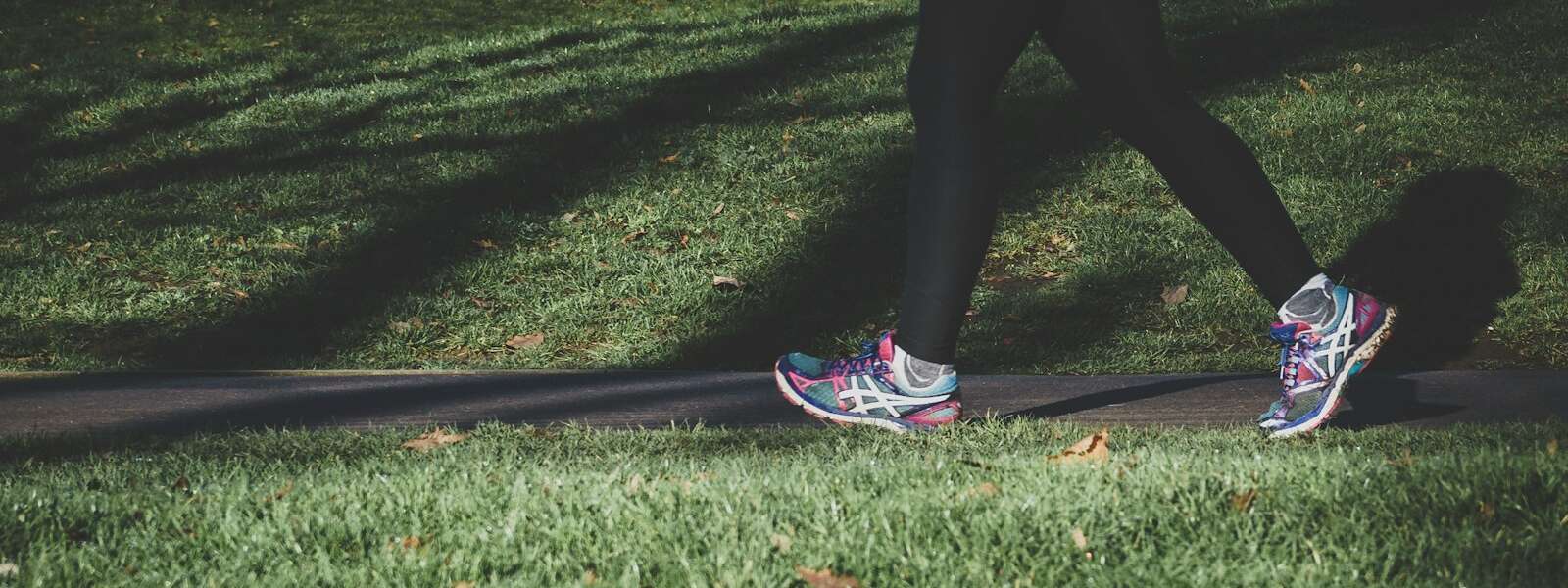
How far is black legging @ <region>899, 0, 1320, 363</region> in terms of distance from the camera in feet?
9.13

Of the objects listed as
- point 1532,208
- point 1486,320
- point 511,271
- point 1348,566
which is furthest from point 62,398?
point 1532,208

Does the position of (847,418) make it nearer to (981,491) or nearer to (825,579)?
(981,491)

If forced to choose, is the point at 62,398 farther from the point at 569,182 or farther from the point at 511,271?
the point at 569,182

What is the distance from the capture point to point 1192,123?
284cm

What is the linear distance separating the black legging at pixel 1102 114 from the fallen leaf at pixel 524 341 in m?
2.53

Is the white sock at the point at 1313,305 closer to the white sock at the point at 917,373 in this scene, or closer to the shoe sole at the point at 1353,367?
the shoe sole at the point at 1353,367

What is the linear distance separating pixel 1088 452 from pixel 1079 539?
801 mm

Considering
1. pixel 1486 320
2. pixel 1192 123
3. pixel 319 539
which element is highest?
pixel 1192 123

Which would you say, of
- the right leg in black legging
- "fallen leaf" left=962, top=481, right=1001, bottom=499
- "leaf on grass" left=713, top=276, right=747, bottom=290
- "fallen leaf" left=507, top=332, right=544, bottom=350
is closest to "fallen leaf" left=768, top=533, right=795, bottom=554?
"fallen leaf" left=962, top=481, right=1001, bottom=499

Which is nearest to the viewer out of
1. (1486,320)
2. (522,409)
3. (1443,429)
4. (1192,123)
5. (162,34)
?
(1192,123)

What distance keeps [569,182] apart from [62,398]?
10.3 feet

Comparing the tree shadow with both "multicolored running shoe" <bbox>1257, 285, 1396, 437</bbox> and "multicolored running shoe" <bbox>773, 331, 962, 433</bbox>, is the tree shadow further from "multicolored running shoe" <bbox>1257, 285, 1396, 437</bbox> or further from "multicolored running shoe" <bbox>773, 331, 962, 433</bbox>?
"multicolored running shoe" <bbox>773, 331, 962, 433</bbox>

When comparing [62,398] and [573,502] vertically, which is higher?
[573,502]

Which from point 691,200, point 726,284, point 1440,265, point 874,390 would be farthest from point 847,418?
point 691,200
